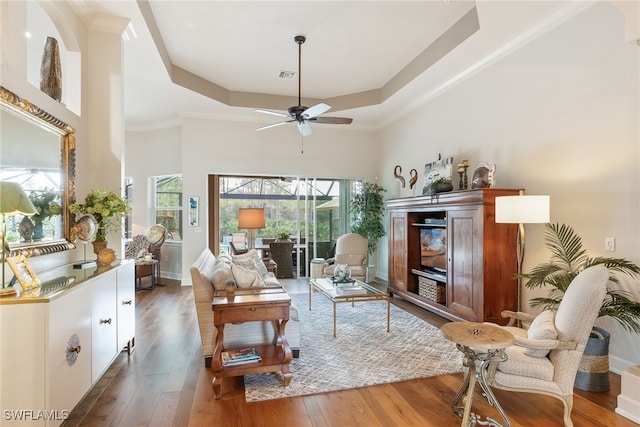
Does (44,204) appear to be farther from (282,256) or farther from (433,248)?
(282,256)

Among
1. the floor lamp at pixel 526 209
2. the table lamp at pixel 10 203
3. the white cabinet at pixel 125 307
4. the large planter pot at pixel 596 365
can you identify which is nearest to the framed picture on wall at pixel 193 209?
the white cabinet at pixel 125 307

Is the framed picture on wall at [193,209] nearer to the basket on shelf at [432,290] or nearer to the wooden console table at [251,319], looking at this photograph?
the wooden console table at [251,319]

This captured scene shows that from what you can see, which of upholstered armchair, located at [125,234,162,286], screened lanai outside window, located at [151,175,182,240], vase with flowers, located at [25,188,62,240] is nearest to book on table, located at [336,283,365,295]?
vase with flowers, located at [25,188,62,240]

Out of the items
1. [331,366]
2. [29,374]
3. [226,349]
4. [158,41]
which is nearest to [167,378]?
[226,349]

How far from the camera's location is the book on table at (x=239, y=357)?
2670 mm

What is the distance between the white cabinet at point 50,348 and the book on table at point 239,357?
0.95m

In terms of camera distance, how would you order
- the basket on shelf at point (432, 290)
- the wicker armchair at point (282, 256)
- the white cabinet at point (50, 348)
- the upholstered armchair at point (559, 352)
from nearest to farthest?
the white cabinet at point (50, 348)
the upholstered armchair at point (559, 352)
the basket on shelf at point (432, 290)
the wicker armchair at point (282, 256)

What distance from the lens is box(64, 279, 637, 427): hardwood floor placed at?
2.27 m

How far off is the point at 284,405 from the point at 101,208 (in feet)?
7.77

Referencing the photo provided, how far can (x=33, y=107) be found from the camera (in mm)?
2426

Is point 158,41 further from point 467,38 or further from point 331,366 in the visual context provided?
point 331,366

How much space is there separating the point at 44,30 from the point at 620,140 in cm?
607

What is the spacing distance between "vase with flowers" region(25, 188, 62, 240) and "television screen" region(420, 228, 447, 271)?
4.34m

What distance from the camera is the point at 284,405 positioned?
2.45 meters
